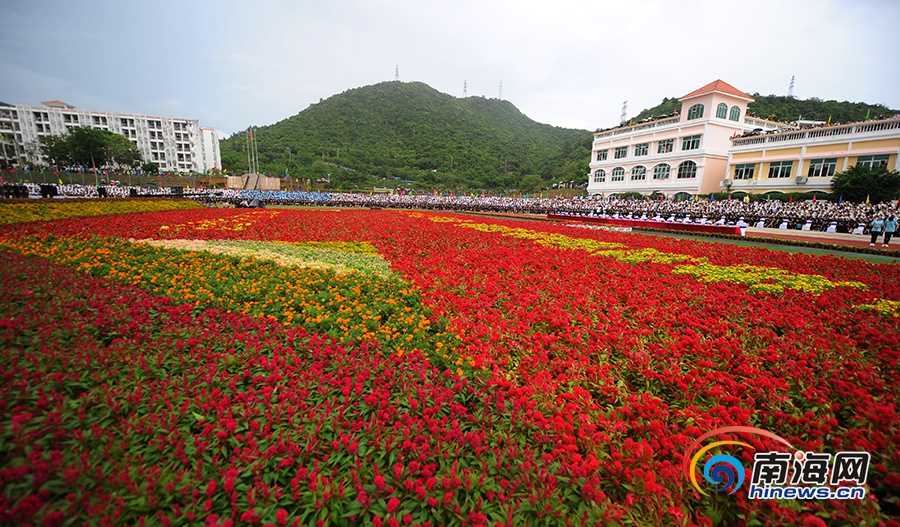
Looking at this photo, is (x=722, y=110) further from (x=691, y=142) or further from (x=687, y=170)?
(x=687, y=170)

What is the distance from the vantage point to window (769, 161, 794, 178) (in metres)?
29.0

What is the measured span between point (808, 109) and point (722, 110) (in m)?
26.7

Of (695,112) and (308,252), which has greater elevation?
(695,112)

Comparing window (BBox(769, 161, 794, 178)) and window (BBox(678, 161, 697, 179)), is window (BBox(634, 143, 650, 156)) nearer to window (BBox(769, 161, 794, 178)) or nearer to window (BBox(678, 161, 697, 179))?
window (BBox(678, 161, 697, 179))

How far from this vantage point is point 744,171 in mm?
31938

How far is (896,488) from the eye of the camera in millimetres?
2090

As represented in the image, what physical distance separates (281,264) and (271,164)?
2571 inches

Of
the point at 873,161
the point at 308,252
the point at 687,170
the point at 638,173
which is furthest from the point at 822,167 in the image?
the point at 308,252

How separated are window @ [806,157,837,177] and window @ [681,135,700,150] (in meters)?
8.36

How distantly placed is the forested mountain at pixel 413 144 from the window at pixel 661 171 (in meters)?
14.2

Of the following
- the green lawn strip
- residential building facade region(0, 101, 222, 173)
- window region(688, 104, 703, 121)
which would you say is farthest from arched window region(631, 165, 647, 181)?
residential building facade region(0, 101, 222, 173)

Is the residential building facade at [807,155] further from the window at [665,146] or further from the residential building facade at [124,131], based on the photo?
the residential building facade at [124,131]

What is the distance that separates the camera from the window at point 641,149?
39.1 m

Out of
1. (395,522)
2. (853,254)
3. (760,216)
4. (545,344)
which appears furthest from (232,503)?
(760,216)
